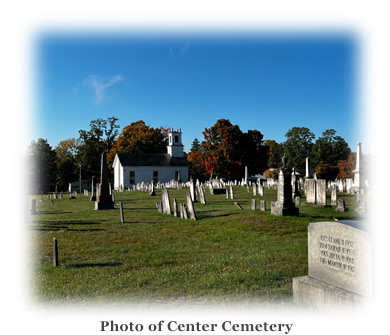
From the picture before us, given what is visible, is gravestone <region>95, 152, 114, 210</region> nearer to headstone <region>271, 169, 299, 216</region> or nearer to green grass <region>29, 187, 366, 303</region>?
green grass <region>29, 187, 366, 303</region>

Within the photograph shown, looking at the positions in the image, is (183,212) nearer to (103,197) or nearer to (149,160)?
(103,197)

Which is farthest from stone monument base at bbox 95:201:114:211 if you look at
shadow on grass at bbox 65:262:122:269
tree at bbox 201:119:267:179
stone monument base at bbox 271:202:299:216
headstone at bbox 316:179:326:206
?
tree at bbox 201:119:267:179

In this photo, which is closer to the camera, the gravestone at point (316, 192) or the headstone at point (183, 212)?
the headstone at point (183, 212)

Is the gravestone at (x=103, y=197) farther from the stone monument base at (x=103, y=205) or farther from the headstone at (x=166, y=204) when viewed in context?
the headstone at (x=166, y=204)

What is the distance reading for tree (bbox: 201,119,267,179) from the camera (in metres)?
50.3

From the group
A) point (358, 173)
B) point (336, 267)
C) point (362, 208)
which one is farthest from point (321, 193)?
point (336, 267)

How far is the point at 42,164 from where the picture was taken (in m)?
58.7

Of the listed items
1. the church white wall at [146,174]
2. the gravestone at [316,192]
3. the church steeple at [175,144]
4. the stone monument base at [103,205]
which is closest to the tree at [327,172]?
the church white wall at [146,174]

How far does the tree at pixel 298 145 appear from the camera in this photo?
→ 66812 millimetres

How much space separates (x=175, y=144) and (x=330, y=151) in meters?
28.2

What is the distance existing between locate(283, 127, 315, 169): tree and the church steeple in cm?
2124

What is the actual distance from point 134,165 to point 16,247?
46774mm

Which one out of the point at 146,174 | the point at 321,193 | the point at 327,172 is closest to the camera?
the point at 321,193

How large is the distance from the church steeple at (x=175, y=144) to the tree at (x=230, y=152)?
10.8 metres
